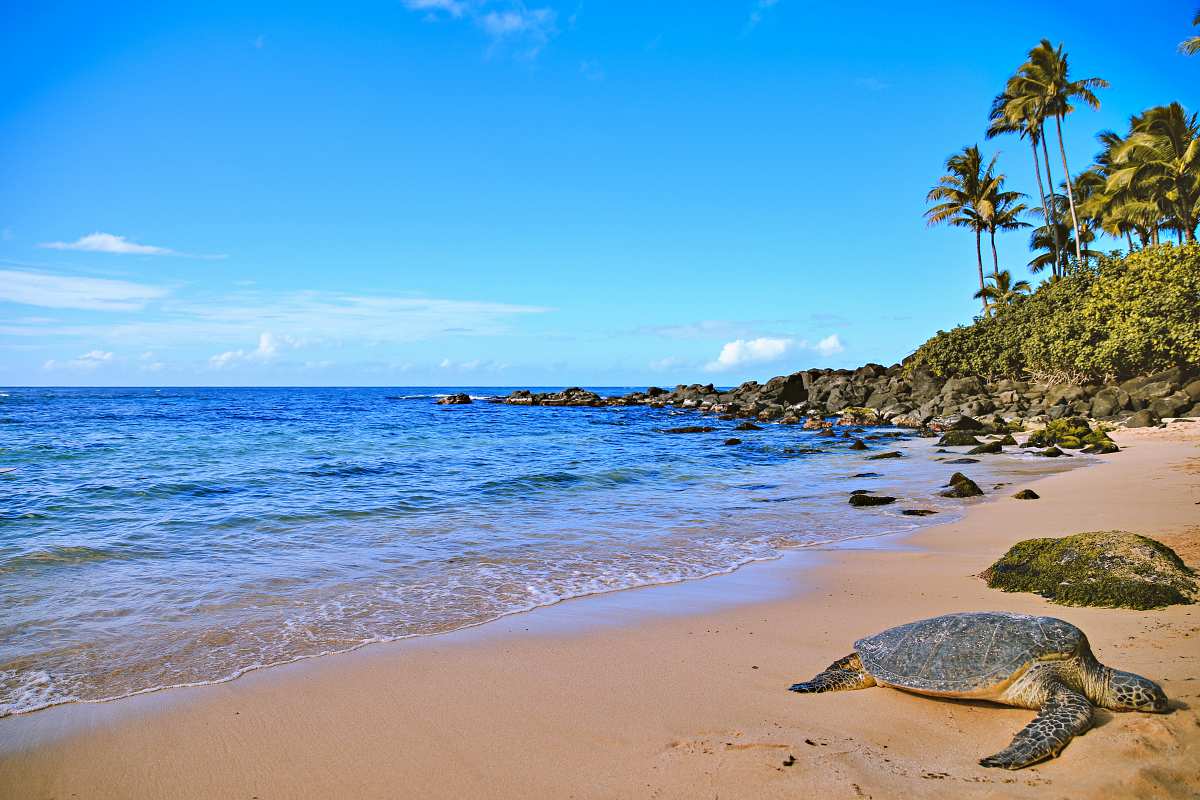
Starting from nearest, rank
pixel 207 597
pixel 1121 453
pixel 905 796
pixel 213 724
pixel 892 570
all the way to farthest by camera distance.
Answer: pixel 905 796 → pixel 213 724 → pixel 207 597 → pixel 892 570 → pixel 1121 453

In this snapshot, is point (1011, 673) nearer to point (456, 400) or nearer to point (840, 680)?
point (840, 680)

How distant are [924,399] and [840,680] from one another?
3853 cm

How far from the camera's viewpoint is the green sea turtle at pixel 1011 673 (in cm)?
347

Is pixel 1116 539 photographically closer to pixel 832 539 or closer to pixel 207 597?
pixel 832 539

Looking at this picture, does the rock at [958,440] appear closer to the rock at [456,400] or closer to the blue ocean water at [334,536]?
the blue ocean water at [334,536]

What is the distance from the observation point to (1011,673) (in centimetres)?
386

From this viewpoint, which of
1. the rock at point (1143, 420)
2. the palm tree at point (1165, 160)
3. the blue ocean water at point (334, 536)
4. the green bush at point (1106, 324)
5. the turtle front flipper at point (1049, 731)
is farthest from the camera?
the palm tree at point (1165, 160)

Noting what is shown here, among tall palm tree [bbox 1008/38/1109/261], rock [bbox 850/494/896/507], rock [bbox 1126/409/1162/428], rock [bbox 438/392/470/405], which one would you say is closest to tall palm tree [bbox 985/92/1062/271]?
tall palm tree [bbox 1008/38/1109/261]

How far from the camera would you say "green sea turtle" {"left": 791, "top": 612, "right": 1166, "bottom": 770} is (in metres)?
3.47

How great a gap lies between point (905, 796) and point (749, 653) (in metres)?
2.12

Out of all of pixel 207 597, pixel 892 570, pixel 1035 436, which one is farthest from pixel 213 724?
pixel 1035 436

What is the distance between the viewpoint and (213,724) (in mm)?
4254

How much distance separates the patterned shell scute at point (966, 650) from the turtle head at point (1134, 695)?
10.1 inches

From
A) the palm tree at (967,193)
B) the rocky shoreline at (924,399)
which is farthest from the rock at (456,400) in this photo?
the palm tree at (967,193)
